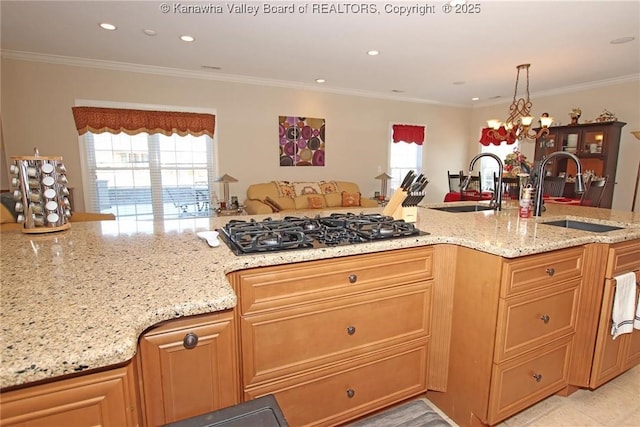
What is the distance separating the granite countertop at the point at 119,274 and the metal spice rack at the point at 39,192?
65 millimetres

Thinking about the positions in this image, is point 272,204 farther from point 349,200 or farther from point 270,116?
point 270,116

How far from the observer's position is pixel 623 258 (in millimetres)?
1801

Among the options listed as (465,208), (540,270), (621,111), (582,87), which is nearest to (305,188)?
(465,208)

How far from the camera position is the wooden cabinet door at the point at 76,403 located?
0.65m

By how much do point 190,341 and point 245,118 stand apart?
496 cm

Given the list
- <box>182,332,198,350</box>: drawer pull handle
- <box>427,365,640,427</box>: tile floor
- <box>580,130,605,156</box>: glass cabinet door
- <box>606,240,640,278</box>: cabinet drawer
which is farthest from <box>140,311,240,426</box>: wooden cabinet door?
<box>580,130,605,156</box>: glass cabinet door

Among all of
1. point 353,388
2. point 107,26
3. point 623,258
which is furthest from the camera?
point 107,26

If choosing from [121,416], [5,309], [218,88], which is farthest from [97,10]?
[121,416]

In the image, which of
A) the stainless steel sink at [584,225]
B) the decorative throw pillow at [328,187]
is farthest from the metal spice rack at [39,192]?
the decorative throw pillow at [328,187]

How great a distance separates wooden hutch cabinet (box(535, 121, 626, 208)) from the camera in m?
5.17

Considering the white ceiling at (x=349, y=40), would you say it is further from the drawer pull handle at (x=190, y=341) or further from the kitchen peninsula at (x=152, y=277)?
the drawer pull handle at (x=190, y=341)

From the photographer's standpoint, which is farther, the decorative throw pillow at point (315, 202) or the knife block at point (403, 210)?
the decorative throw pillow at point (315, 202)

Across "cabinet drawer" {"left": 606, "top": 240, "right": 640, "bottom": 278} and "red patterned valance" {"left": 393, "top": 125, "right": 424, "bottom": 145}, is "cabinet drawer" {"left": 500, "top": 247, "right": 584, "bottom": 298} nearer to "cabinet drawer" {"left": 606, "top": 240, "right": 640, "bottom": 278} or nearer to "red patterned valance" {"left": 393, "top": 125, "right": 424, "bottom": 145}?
"cabinet drawer" {"left": 606, "top": 240, "right": 640, "bottom": 278}

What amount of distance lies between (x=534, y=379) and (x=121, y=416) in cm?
185
